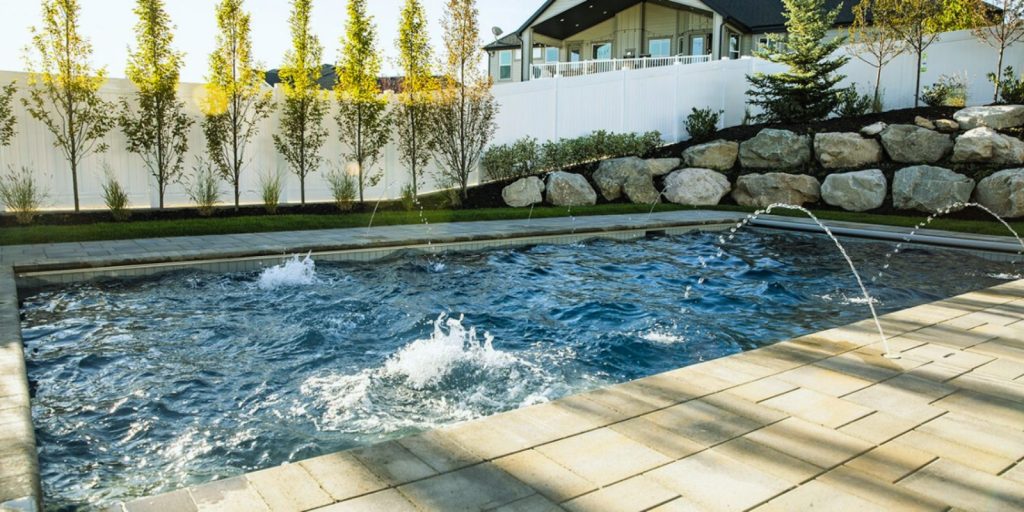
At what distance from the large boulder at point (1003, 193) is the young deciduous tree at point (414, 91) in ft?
32.0

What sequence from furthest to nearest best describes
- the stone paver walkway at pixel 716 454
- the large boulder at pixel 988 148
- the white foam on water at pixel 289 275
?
the large boulder at pixel 988 148 → the white foam on water at pixel 289 275 → the stone paver walkway at pixel 716 454

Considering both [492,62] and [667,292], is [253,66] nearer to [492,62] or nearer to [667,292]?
[667,292]

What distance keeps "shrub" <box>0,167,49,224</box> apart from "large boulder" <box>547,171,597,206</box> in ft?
27.9

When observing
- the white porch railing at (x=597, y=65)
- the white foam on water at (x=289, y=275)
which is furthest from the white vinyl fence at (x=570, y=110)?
the white porch railing at (x=597, y=65)

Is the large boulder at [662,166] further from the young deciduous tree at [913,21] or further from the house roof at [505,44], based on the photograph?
the house roof at [505,44]

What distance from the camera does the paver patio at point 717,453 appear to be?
231 cm

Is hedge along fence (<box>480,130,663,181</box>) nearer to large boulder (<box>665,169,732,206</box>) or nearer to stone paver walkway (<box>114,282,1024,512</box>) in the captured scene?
large boulder (<box>665,169,732,206</box>)

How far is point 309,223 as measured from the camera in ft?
33.8

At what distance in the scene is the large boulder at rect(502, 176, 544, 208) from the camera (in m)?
13.4

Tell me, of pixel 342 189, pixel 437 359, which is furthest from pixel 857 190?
pixel 437 359

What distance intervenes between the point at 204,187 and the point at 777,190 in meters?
10.8

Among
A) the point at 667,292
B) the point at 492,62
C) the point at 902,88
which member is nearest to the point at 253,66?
the point at 667,292

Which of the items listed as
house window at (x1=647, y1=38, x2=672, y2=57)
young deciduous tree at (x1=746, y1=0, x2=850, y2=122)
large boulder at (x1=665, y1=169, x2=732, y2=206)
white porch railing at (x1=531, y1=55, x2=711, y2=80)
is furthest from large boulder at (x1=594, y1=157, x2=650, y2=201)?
house window at (x1=647, y1=38, x2=672, y2=57)

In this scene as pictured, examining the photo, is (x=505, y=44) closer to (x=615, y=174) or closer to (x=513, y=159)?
(x=513, y=159)
